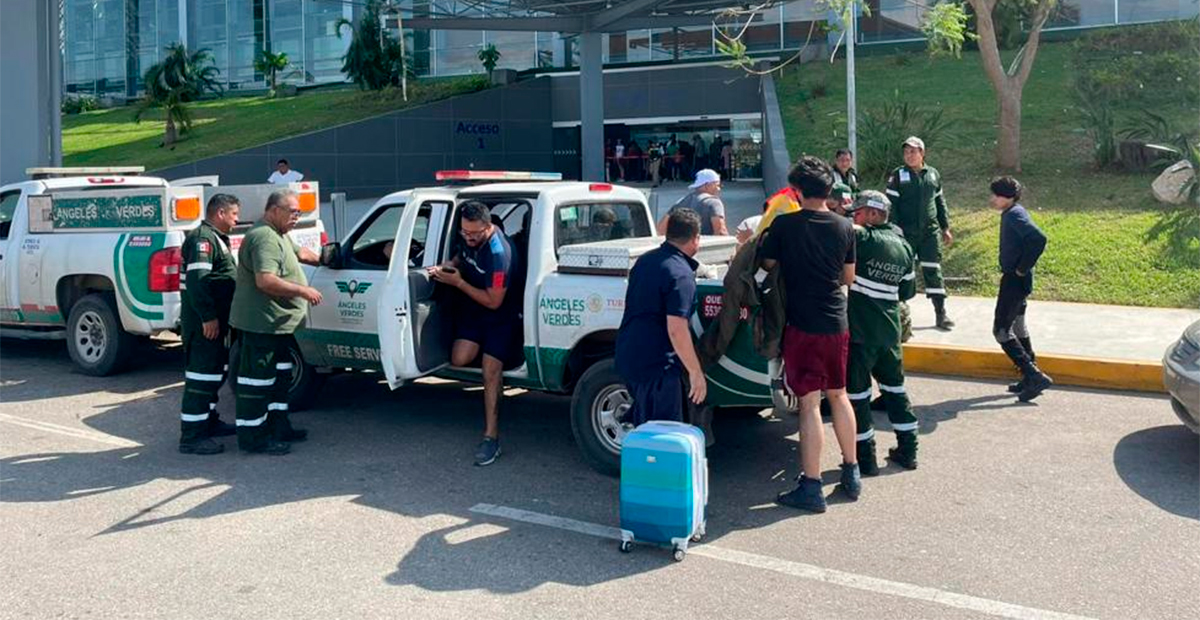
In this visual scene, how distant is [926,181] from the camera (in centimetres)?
1062

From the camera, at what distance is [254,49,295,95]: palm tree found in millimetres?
49781

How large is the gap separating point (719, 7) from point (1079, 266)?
2192cm

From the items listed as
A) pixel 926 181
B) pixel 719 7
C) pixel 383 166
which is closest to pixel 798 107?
pixel 719 7

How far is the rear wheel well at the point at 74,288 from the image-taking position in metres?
10.5

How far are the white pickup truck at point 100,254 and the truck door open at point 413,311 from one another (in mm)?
2707

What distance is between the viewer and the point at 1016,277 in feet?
28.3

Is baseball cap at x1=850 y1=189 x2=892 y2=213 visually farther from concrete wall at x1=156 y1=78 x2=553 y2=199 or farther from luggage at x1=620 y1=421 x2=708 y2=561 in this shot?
concrete wall at x1=156 y1=78 x2=553 y2=199

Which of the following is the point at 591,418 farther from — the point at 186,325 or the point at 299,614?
the point at 186,325

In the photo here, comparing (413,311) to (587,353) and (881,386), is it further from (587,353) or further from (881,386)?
(881,386)

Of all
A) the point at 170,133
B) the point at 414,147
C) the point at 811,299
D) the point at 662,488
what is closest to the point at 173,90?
the point at 170,133

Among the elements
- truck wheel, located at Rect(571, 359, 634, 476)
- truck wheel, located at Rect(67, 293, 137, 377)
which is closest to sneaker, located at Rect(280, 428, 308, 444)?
truck wheel, located at Rect(571, 359, 634, 476)

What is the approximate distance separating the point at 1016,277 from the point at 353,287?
506 cm

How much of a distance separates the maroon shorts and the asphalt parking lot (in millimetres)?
723

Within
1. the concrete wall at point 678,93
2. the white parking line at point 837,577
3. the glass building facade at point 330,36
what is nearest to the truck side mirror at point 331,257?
the white parking line at point 837,577
